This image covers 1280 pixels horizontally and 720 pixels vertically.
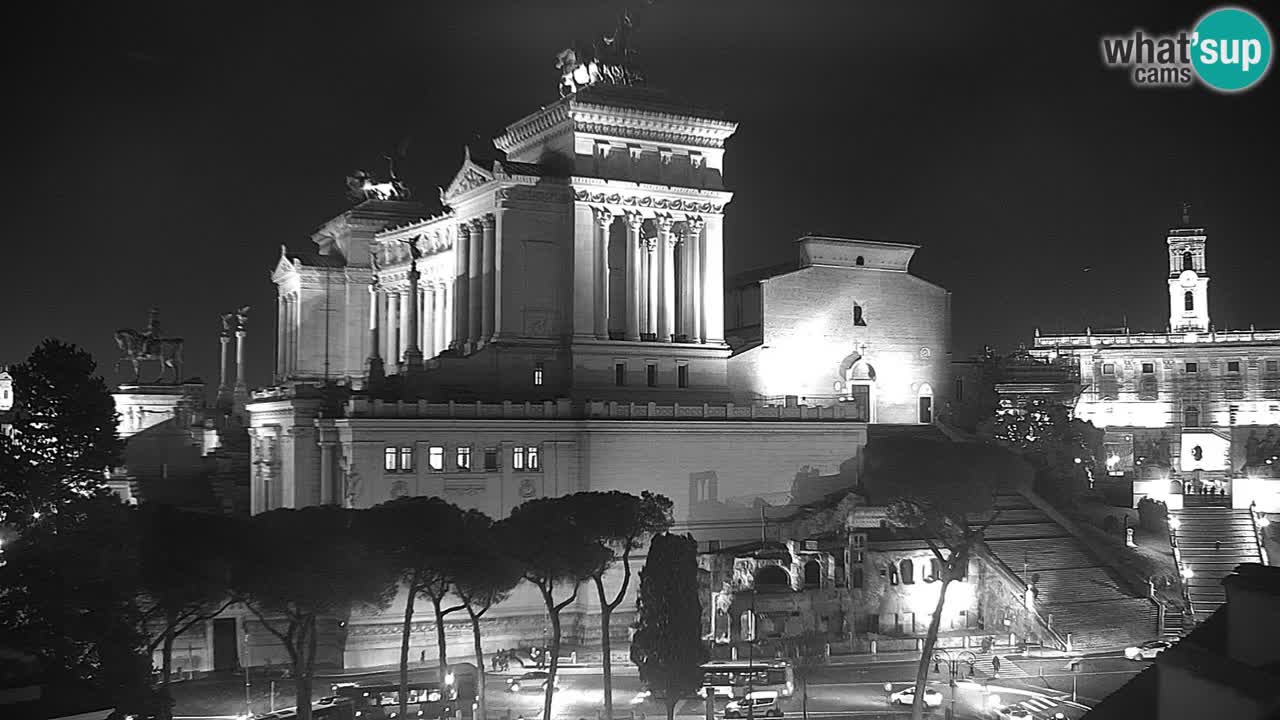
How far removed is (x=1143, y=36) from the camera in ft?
124

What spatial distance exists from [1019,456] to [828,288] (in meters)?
16.8

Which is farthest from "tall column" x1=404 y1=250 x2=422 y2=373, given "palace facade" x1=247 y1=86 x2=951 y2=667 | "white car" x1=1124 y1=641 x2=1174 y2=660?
"white car" x1=1124 y1=641 x2=1174 y2=660

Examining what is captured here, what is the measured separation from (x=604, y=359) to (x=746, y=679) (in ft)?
90.5

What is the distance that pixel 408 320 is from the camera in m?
92.2

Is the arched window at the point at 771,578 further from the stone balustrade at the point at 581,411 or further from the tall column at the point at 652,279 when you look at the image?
the tall column at the point at 652,279

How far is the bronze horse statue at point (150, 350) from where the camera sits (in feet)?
322

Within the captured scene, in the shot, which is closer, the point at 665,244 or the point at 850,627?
the point at 850,627

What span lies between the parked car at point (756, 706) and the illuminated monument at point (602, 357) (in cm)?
1634

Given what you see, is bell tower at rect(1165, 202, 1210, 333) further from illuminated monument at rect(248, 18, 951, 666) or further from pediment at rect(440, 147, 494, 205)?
pediment at rect(440, 147, 494, 205)

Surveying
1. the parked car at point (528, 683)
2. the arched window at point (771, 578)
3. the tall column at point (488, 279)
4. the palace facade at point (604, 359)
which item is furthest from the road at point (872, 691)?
the tall column at point (488, 279)

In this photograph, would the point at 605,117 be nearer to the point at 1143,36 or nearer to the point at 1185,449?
the point at 1143,36

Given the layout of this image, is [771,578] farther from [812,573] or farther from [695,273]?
[695,273]

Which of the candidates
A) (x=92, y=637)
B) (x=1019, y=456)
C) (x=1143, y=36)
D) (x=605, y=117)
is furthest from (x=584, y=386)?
(x=1143, y=36)

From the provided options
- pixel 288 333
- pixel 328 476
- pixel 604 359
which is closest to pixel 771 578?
pixel 604 359
